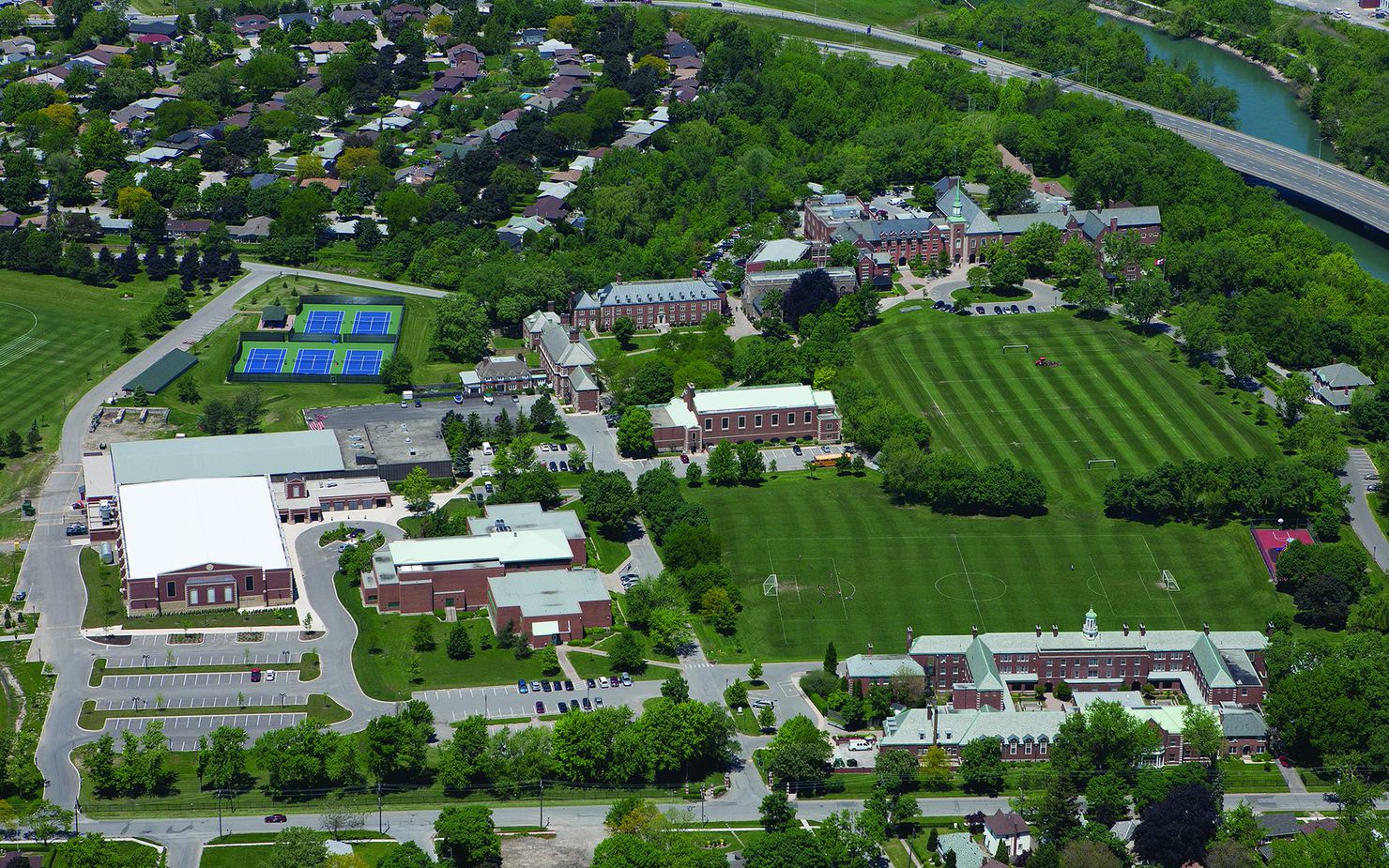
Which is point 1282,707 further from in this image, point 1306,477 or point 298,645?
point 298,645

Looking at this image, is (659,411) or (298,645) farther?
(659,411)

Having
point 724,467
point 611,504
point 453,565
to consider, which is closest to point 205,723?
point 453,565

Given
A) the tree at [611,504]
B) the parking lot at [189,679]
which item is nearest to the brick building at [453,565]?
the tree at [611,504]

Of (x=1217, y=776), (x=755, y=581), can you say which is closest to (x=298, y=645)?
(x=755, y=581)

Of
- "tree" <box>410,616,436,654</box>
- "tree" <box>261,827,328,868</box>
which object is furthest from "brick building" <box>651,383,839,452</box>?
"tree" <box>261,827,328,868</box>

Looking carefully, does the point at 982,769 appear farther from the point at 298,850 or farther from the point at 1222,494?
the point at 1222,494

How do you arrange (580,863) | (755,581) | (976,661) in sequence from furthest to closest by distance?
1. (755,581)
2. (976,661)
3. (580,863)

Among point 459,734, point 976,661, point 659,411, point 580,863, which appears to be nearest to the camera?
point 580,863
